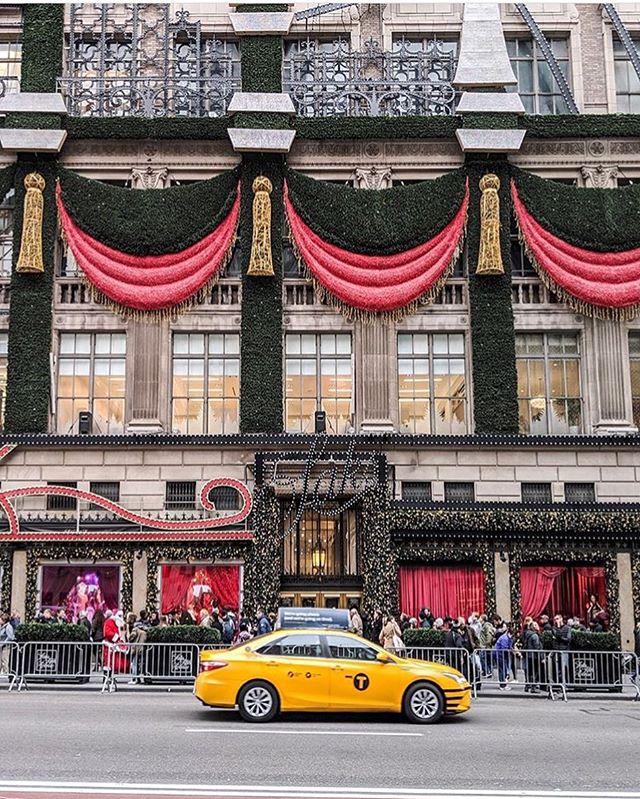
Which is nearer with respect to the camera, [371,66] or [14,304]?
[14,304]

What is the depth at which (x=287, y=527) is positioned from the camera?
34531 mm

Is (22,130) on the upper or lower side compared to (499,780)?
upper

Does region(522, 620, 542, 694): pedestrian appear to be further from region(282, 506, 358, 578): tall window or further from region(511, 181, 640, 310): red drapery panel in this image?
region(511, 181, 640, 310): red drapery panel

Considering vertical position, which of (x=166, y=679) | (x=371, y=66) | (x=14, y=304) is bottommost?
(x=166, y=679)

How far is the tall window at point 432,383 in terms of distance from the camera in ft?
116

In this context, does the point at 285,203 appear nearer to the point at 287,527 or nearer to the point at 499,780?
the point at 287,527

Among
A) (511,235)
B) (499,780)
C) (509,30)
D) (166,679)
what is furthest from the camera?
(509,30)

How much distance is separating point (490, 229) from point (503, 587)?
12.2m

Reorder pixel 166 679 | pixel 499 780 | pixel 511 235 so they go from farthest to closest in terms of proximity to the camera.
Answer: pixel 511 235 < pixel 166 679 < pixel 499 780

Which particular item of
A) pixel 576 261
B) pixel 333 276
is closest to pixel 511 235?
pixel 576 261

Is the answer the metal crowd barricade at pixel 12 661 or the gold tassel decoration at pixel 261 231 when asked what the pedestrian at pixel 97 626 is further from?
the gold tassel decoration at pixel 261 231

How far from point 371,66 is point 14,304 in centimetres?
1592

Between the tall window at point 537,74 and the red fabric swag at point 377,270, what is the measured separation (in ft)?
23.5

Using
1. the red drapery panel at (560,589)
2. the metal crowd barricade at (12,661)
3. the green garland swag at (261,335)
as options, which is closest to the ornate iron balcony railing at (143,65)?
the green garland swag at (261,335)
